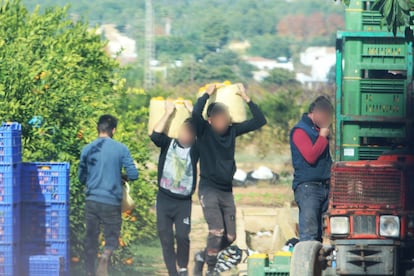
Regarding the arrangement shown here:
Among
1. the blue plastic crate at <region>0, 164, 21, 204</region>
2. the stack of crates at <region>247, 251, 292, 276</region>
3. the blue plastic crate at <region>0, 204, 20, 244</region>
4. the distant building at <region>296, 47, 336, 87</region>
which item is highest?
the distant building at <region>296, 47, 336, 87</region>

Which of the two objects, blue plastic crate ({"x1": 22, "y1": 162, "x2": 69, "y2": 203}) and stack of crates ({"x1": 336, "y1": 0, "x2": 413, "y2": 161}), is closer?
blue plastic crate ({"x1": 22, "y1": 162, "x2": 69, "y2": 203})

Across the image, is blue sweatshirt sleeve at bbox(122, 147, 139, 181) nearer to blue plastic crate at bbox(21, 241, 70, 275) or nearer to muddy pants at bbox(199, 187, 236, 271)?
muddy pants at bbox(199, 187, 236, 271)

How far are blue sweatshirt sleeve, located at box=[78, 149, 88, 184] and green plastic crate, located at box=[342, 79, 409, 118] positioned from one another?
8.05 feet

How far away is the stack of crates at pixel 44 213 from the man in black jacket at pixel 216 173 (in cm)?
125

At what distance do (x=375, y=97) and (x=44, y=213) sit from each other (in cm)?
324

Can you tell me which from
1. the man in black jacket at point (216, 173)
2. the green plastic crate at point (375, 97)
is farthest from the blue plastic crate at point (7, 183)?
the green plastic crate at point (375, 97)

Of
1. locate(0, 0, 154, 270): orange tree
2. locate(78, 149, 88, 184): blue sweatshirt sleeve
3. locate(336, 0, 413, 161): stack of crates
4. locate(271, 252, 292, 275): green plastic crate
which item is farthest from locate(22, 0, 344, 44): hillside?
locate(271, 252, 292, 275): green plastic crate

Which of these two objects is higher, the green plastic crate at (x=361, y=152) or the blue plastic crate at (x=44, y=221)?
the green plastic crate at (x=361, y=152)

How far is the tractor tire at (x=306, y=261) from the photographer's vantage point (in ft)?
27.9

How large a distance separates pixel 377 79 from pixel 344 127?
0.55 m

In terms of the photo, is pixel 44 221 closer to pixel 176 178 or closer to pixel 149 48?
pixel 176 178

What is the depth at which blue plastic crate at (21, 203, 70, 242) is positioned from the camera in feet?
35.2

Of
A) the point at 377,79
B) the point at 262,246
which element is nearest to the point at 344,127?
the point at 377,79

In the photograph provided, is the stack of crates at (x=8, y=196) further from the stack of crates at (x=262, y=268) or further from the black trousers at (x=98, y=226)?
the stack of crates at (x=262, y=268)
